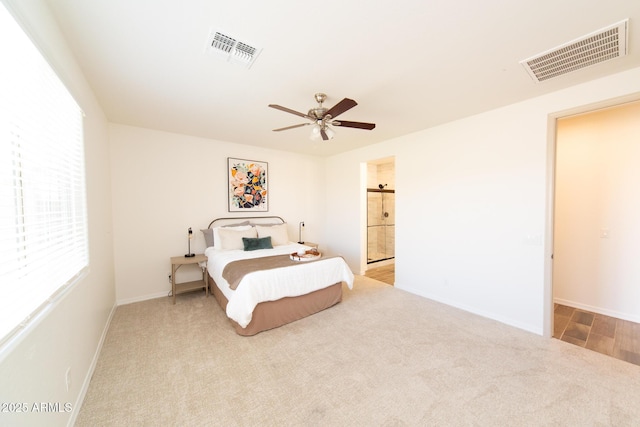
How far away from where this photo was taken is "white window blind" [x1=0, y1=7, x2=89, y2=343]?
108 centimetres

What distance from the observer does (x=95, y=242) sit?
8.28 ft

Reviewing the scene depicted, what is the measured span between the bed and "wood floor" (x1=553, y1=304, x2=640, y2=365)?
2584 mm

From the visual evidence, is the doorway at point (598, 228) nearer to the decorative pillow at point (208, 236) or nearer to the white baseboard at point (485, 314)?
the white baseboard at point (485, 314)

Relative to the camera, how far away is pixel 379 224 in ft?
20.4

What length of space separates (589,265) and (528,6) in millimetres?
3595

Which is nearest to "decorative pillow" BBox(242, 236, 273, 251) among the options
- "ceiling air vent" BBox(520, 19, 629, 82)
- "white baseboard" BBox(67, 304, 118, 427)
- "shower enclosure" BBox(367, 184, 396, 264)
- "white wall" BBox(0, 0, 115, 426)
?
"white wall" BBox(0, 0, 115, 426)

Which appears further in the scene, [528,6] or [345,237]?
[345,237]

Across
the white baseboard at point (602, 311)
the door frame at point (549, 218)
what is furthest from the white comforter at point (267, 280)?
the white baseboard at point (602, 311)

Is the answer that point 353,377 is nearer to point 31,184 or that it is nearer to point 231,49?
point 31,184

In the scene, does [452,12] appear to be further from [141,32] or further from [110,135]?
[110,135]

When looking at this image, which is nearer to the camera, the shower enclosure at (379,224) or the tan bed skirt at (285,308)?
the tan bed skirt at (285,308)

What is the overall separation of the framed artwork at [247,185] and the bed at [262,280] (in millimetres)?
564

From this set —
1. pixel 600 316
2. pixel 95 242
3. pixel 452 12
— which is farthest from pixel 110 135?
pixel 600 316

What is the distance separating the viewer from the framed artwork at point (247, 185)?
4578 mm
